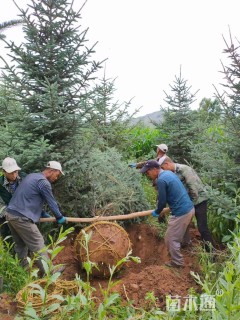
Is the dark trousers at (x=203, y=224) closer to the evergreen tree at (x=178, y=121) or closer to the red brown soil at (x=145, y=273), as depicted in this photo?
the red brown soil at (x=145, y=273)

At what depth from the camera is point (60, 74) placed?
684 centimetres

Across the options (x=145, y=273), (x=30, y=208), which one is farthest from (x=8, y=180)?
(x=145, y=273)

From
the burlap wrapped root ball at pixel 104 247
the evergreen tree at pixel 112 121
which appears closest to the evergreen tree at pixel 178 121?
the evergreen tree at pixel 112 121

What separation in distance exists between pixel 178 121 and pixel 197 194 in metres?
4.20

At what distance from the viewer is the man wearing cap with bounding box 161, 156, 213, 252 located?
20.6ft

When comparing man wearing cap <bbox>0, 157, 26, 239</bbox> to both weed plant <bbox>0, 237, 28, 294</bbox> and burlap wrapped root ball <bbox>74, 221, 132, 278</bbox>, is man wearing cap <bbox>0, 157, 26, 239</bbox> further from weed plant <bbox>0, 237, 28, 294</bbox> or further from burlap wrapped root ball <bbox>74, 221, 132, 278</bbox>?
burlap wrapped root ball <bbox>74, 221, 132, 278</bbox>

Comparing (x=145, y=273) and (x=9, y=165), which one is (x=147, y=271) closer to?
(x=145, y=273)

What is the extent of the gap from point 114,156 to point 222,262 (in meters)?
3.28

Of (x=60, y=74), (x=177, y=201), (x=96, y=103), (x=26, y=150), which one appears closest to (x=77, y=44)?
(x=60, y=74)

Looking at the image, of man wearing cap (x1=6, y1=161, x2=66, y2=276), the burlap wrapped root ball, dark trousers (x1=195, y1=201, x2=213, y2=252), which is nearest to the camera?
man wearing cap (x1=6, y1=161, x2=66, y2=276)

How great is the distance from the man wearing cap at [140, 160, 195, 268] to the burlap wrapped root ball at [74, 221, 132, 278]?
67cm

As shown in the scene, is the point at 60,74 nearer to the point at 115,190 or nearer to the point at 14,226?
the point at 115,190

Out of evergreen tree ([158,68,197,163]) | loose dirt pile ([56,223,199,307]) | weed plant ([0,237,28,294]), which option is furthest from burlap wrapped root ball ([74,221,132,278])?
evergreen tree ([158,68,197,163])

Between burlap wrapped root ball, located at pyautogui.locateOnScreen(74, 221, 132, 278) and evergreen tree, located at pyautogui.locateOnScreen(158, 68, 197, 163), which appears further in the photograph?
evergreen tree, located at pyautogui.locateOnScreen(158, 68, 197, 163)
